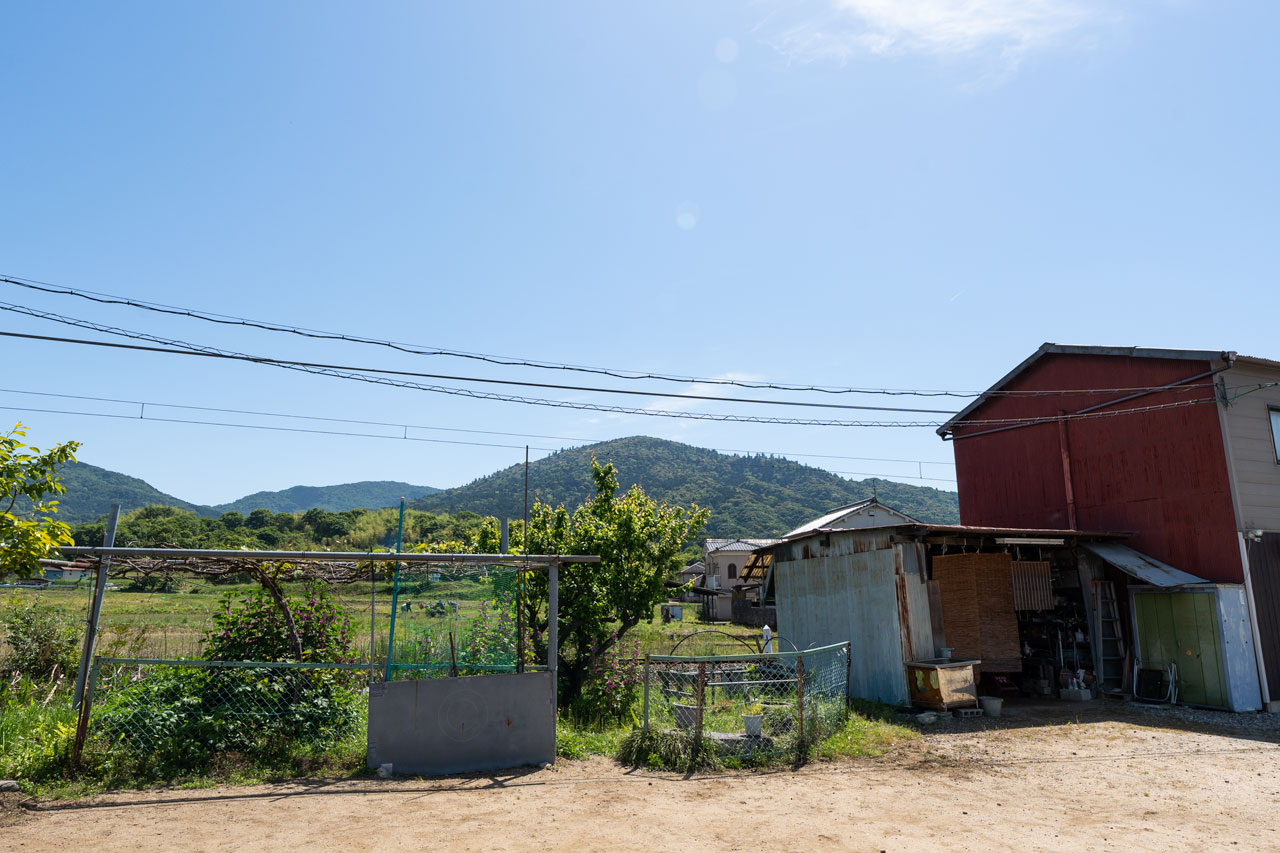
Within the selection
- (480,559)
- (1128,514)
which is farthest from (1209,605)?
(480,559)

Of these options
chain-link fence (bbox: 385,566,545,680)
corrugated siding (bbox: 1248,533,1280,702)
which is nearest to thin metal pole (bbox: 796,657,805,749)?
chain-link fence (bbox: 385,566,545,680)

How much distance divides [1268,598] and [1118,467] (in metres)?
3.92

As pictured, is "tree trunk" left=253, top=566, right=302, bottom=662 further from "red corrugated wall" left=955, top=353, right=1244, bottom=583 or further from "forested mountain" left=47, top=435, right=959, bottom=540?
"forested mountain" left=47, top=435, right=959, bottom=540

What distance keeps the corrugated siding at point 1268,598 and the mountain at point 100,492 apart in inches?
6096

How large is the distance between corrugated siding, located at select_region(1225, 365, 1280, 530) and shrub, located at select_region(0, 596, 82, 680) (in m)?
22.4

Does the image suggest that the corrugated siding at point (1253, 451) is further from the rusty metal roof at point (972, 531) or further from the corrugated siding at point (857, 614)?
the corrugated siding at point (857, 614)

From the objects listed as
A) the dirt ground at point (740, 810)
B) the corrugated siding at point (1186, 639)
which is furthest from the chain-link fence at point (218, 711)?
the corrugated siding at point (1186, 639)

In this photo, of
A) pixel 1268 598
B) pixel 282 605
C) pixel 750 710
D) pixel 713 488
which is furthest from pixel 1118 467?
pixel 713 488

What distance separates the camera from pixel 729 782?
9.13 metres

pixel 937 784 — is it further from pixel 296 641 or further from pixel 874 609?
pixel 296 641

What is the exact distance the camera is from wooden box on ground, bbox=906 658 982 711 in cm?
1379

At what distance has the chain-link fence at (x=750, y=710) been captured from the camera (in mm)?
9953

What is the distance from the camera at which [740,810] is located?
Result: 7.96m

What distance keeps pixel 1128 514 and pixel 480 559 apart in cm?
1594
